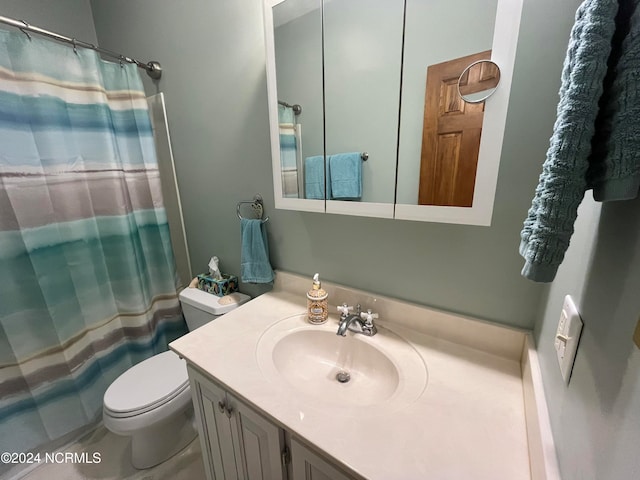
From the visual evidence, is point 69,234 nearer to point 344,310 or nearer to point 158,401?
point 158,401

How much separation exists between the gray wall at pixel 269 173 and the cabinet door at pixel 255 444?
1.88 ft

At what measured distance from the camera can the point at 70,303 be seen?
4.31 ft

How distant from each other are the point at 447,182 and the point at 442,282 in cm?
34

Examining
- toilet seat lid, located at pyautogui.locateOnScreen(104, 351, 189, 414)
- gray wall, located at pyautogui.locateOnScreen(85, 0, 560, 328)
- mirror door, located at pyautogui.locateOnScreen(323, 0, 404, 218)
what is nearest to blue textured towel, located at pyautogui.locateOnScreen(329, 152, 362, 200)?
mirror door, located at pyautogui.locateOnScreen(323, 0, 404, 218)

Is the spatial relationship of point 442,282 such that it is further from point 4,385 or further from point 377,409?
point 4,385

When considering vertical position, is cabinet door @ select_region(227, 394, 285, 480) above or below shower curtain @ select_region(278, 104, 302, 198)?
below

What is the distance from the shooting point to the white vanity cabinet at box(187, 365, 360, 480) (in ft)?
2.14

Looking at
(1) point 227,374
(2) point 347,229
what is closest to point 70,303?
(1) point 227,374

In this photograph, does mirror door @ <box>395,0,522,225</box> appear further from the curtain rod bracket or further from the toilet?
the curtain rod bracket

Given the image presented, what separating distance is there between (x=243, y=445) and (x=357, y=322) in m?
0.53

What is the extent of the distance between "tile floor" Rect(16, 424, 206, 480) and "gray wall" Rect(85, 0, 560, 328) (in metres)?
1.00

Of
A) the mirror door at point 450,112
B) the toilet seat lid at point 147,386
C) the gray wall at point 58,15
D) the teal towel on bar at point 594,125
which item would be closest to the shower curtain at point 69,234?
the toilet seat lid at point 147,386

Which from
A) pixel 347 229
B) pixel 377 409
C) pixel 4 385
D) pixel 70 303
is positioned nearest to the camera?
pixel 377 409


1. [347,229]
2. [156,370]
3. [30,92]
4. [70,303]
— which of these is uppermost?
[30,92]
